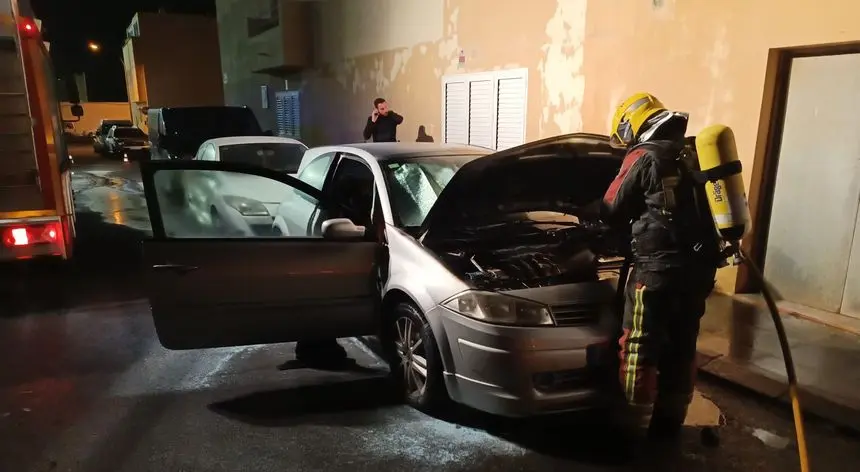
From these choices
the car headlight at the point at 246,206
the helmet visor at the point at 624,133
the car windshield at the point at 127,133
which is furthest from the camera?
the car windshield at the point at 127,133

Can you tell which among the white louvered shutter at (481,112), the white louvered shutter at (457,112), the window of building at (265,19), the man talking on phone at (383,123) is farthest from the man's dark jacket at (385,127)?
the window of building at (265,19)

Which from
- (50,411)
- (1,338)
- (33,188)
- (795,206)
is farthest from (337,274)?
(795,206)

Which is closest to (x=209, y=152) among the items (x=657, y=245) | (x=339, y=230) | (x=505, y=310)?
(x=339, y=230)

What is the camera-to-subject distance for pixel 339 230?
3.77 m

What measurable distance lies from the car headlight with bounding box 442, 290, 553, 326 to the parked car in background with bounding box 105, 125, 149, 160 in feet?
77.7

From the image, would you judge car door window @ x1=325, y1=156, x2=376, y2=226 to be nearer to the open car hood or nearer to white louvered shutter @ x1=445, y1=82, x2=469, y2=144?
the open car hood

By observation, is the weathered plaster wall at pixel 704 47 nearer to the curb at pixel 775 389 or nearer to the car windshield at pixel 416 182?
the curb at pixel 775 389

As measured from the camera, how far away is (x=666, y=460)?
124 inches

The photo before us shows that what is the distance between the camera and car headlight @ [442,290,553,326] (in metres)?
3.09

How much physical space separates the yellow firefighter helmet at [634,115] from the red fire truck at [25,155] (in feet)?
16.3

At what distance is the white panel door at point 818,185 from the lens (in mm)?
4910

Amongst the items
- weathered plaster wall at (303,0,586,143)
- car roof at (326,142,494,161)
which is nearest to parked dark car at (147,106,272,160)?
weathered plaster wall at (303,0,586,143)

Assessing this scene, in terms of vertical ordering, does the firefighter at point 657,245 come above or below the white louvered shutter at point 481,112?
below

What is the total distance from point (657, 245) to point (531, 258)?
733 millimetres
